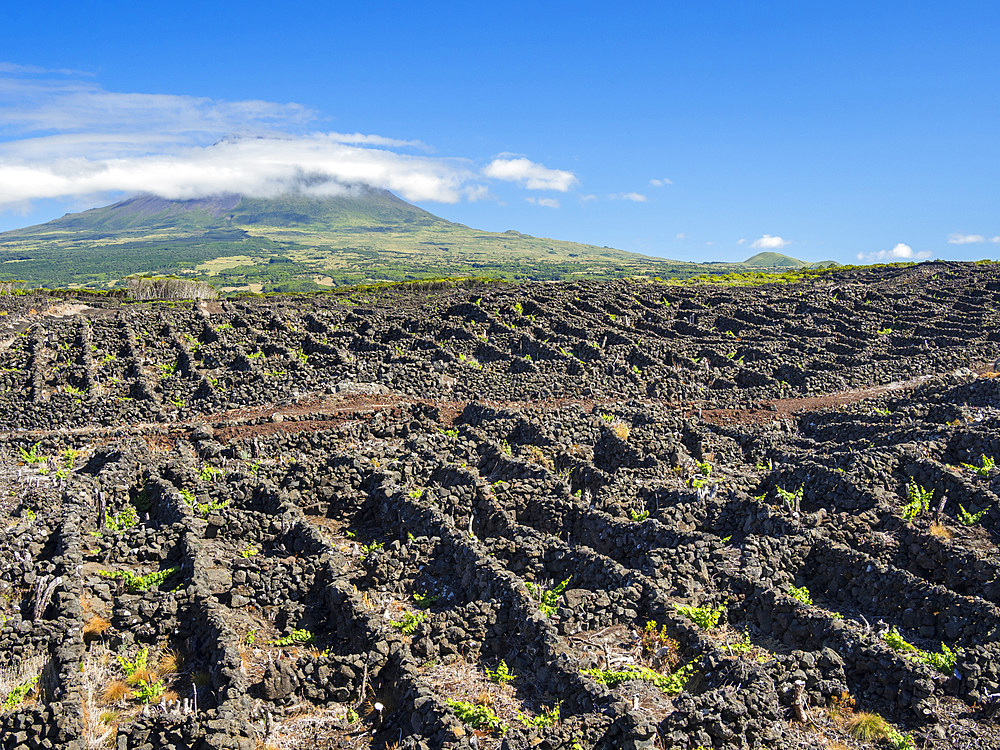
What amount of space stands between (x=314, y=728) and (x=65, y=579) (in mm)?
5281

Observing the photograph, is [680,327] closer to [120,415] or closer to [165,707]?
[120,415]

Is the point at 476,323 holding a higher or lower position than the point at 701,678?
Answer: higher

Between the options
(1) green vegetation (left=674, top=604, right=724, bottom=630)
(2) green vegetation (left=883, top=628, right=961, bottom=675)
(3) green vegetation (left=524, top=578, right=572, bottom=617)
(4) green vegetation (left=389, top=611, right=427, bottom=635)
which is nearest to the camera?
(2) green vegetation (left=883, top=628, right=961, bottom=675)

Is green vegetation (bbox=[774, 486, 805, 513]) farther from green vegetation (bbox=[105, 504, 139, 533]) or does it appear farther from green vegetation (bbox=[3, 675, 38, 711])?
green vegetation (bbox=[105, 504, 139, 533])

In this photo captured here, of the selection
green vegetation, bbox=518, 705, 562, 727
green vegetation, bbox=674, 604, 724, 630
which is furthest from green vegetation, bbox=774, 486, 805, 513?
green vegetation, bbox=518, 705, 562, 727

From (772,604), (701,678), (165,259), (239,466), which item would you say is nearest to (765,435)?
(772,604)

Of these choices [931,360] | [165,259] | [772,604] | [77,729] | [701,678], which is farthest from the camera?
[165,259]

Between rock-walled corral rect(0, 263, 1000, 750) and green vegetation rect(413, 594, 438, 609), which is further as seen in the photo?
green vegetation rect(413, 594, 438, 609)

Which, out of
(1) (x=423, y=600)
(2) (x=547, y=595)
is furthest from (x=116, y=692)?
(2) (x=547, y=595)

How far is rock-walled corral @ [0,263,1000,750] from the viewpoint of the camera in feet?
31.9

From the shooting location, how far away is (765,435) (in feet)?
76.7

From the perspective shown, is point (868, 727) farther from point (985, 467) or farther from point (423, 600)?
point (985, 467)

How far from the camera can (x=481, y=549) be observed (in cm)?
1409

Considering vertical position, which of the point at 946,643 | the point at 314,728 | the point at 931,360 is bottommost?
the point at 314,728
